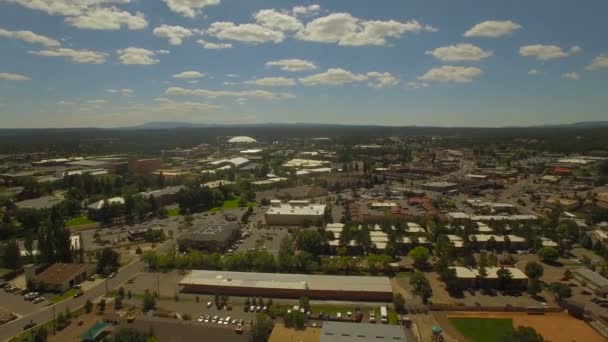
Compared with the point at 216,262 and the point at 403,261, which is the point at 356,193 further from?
the point at 216,262

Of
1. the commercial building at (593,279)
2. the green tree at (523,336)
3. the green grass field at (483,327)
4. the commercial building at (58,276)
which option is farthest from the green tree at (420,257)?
the commercial building at (58,276)

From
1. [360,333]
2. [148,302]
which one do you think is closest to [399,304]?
[360,333]

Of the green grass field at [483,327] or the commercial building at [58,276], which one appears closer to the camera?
the green grass field at [483,327]


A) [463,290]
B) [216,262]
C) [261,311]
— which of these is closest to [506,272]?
[463,290]

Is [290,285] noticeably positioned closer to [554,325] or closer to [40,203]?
[554,325]

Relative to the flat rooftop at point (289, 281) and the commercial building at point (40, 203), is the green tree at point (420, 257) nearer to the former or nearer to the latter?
the flat rooftop at point (289, 281)

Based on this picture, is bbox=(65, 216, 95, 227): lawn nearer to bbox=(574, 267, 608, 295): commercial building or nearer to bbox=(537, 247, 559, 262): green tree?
bbox=(537, 247, 559, 262): green tree

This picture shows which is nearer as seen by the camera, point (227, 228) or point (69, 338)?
point (69, 338)
